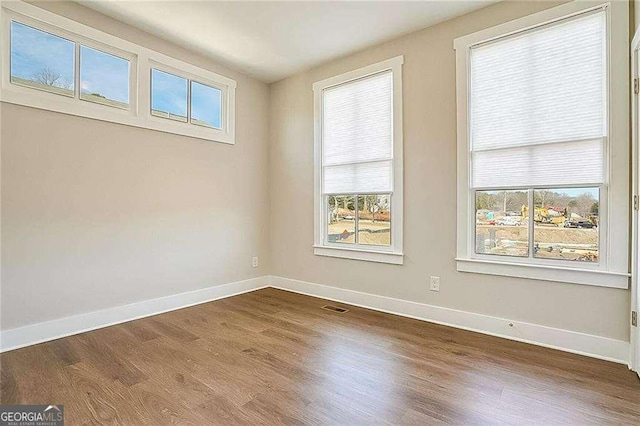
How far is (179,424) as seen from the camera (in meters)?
1.63

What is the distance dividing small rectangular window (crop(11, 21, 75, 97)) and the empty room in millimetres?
16

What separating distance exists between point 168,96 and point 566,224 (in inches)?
159

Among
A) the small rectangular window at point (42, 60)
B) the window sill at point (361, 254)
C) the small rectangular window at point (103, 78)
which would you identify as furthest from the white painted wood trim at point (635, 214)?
the small rectangular window at point (42, 60)

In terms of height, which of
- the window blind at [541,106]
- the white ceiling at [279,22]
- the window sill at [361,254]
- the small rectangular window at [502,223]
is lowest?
the window sill at [361,254]

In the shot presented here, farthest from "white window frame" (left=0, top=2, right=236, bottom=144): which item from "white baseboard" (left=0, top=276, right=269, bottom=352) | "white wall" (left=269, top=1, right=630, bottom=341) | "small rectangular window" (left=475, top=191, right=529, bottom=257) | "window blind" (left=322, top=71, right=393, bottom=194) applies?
"small rectangular window" (left=475, top=191, right=529, bottom=257)

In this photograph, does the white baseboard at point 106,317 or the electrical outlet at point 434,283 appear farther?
the electrical outlet at point 434,283

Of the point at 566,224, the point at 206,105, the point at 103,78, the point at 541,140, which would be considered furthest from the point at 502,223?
the point at 103,78

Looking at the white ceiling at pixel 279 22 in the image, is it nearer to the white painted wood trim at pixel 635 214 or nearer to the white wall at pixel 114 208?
the white wall at pixel 114 208

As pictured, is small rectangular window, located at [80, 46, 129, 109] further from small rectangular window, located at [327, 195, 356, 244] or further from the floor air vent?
the floor air vent

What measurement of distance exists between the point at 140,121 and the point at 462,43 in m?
3.23

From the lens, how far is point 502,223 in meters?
2.86

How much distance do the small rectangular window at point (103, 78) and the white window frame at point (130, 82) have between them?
0.04 meters

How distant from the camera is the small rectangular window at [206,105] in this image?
3.81m

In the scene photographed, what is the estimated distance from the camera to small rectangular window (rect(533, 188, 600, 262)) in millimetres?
2467
